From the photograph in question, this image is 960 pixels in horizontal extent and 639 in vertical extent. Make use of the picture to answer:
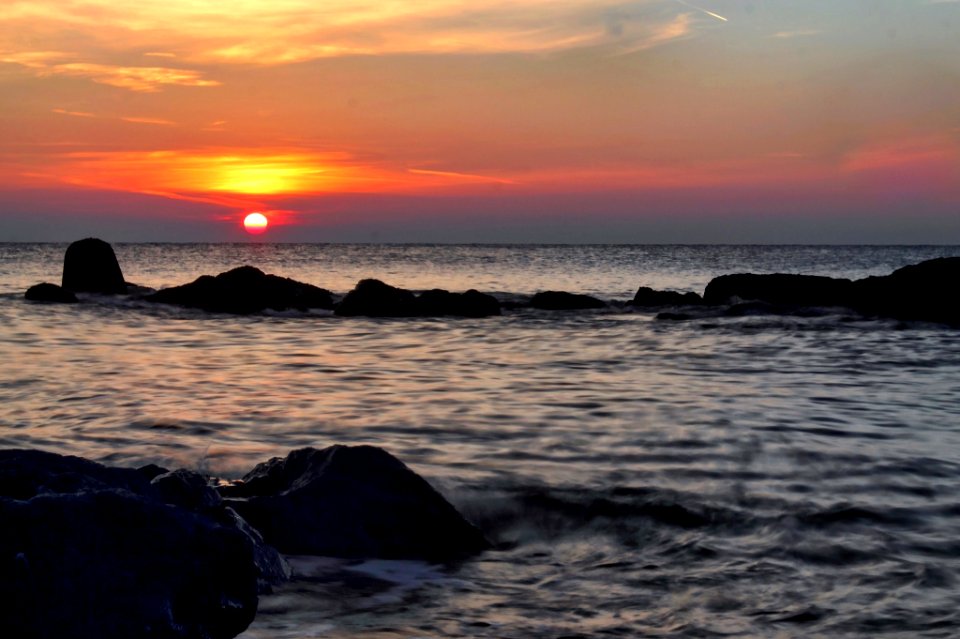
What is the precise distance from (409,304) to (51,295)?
36.2 ft

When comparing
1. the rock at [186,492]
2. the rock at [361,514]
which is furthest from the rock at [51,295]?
the rock at [186,492]

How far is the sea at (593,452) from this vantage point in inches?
176

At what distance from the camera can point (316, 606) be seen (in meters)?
4.44

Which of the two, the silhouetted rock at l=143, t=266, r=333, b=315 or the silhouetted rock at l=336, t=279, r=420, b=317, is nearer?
the silhouetted rock at l=336, t=279, r=420, b=317

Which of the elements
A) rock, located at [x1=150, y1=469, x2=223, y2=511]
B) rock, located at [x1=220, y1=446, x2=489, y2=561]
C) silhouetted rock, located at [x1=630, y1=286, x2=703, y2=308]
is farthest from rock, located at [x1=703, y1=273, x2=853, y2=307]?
rock, located at [x1=150, y1=469, x2=223, y2=511]

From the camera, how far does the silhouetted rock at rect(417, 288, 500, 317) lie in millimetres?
25125

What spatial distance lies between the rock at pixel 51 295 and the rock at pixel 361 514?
81.1ft

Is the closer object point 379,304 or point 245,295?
point 379,304

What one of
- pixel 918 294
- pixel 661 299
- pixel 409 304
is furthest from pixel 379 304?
pixel 918 294

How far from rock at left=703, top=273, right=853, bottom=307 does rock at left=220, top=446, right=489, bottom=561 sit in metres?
21.8

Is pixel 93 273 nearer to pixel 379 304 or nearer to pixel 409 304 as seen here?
pixel 379 304

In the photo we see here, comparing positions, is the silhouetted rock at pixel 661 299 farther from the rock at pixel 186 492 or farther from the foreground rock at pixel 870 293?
the rock at pixel 186 492

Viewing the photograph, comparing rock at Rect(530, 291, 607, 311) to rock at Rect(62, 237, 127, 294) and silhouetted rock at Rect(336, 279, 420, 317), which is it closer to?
silhouetted rock at Rect(336, 279, 420, 317)

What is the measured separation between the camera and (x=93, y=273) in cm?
3133
